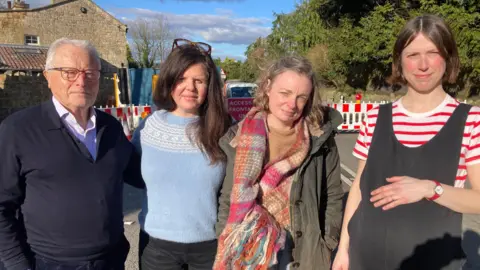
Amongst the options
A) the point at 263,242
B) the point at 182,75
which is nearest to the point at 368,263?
the point at 263,242

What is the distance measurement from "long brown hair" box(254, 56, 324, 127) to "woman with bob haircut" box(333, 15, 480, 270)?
0.37 m

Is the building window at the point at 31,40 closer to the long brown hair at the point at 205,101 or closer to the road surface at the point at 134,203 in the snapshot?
the road surface at the point at 134,203

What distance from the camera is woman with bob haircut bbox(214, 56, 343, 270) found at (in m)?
1.99

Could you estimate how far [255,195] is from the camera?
2000 mm

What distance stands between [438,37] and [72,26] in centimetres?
3701

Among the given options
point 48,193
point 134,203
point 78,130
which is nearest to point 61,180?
point 48,193

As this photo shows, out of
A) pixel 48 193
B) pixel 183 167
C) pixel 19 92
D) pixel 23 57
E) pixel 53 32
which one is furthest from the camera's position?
pixel 53 32

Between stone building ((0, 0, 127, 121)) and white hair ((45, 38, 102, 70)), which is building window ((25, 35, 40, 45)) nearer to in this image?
stone building ((0, 0, 127, 121))

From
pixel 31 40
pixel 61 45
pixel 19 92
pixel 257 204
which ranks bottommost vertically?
pixel 257 204

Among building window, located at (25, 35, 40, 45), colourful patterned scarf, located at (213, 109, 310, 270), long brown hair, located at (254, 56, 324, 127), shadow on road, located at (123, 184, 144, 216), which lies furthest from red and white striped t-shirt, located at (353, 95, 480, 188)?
building window, located at (25, 35, 40, 45)

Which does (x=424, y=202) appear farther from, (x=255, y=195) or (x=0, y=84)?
(x=0, y=84)

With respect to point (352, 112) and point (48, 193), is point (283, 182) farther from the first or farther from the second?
point (352, 112)

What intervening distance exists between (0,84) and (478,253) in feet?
48.0

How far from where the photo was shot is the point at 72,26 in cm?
3397
